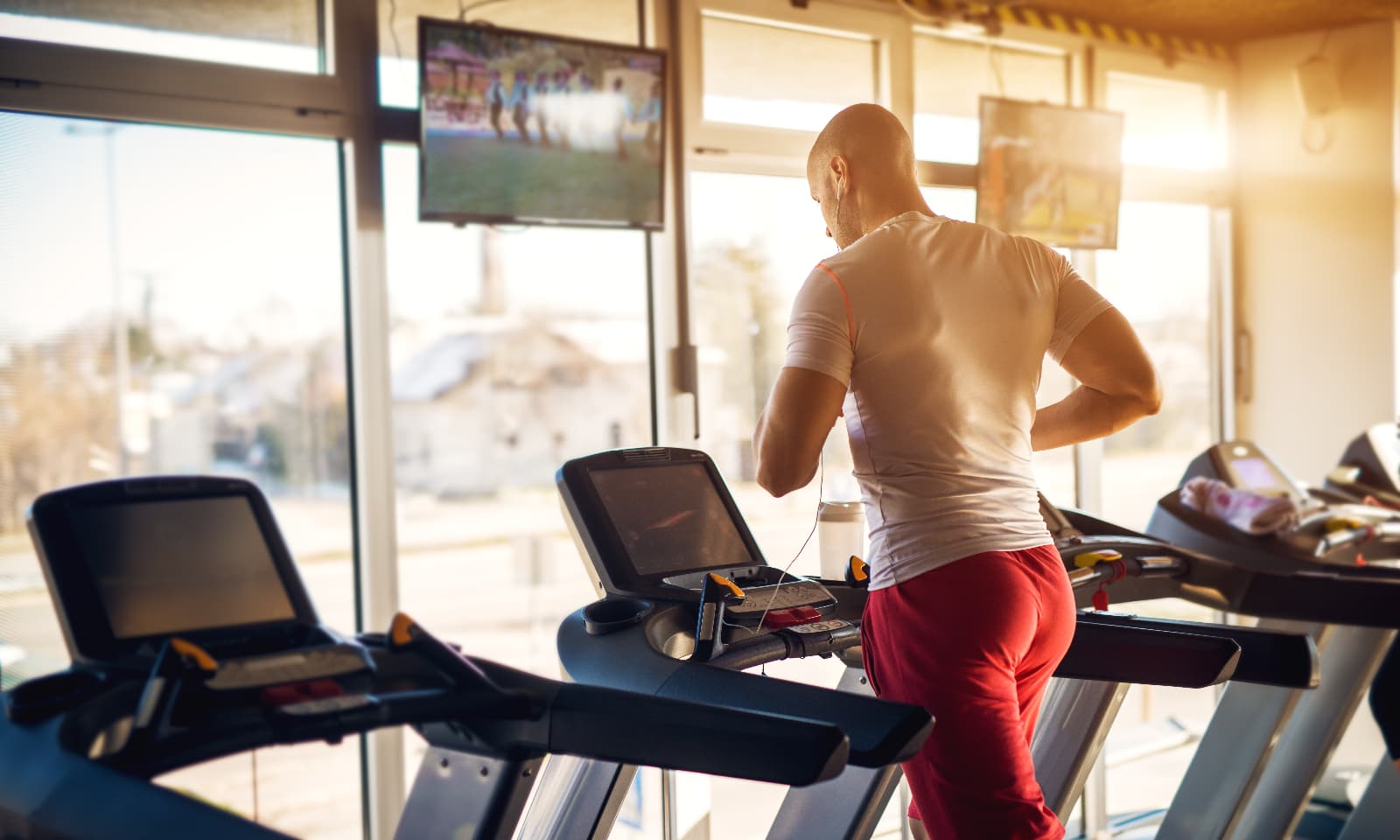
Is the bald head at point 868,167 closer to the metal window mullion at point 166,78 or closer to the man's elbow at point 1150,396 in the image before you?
the man's elbow at point 1150,396

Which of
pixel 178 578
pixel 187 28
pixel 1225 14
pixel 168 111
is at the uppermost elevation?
pixel 1225 14

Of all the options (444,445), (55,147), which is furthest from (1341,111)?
(55,147)

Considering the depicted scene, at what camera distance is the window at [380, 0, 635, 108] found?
9.64ft

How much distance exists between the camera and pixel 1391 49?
446 centimetres

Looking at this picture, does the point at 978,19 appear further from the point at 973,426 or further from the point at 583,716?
the point at 583,716

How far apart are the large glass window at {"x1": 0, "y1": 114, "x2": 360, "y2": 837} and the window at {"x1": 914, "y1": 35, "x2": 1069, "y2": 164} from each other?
1916 mm

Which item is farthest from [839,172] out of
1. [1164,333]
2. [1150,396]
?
[1164,333]

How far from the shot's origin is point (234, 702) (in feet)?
4.54

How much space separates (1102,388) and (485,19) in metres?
1.88

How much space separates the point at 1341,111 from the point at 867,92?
6.47ft

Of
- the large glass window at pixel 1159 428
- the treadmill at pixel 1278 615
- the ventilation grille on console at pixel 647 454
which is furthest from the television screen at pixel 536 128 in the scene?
the large glass window at pixel 1159 428

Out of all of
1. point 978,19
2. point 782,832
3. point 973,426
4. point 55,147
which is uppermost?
point 978,19

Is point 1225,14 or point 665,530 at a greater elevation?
point 1225,14

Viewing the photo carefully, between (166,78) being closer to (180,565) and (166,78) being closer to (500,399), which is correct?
(500,399)
